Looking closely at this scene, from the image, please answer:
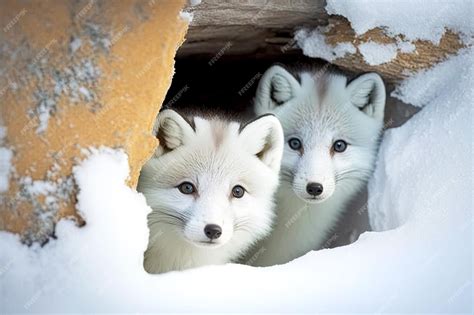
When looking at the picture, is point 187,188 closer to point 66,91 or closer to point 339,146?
point 66,91

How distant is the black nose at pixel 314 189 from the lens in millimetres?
3207

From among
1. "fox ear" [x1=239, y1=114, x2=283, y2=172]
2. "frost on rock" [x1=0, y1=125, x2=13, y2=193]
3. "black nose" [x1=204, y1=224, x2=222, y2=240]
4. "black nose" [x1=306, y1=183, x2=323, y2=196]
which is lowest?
"frost on rock" [x1=0, y1=125, x2=13, y2=193]

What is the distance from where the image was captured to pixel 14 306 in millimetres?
2273

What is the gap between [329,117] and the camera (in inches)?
139

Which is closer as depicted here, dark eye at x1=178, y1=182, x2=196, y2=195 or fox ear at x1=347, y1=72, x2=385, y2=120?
dark eye at x1=178, y1=182, x2=196, y2=195

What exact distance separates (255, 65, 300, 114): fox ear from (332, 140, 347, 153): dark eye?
315 mm

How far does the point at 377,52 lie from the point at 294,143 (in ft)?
1.86

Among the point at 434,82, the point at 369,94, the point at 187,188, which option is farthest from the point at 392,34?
the point at 187,188

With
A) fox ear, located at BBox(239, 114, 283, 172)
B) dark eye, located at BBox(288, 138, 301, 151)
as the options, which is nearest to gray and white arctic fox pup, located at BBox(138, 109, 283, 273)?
fox ear, located at BBox(239, 114, 283, 172)

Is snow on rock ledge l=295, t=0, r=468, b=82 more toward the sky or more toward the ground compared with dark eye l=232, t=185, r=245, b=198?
more toward the sky

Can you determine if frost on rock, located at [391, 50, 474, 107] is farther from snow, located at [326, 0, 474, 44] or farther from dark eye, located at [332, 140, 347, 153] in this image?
dark eye, located at [332, 140, 347, 153]

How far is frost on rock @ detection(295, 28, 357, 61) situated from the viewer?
133 inches

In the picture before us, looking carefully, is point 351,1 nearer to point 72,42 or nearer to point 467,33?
point 467,33

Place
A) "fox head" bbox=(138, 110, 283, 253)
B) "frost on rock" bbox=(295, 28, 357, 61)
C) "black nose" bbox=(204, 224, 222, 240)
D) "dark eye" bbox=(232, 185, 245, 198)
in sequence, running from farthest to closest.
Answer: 1. "frost on rock" bbox=(295, 28, 357, 61)
2. "dark eye" bbox=(232, 185, 245, 198)
3. "fox head" bbox=(138, 110, 283, 253)
4. "black nose" bbox=(204, 224, 222, 240)
